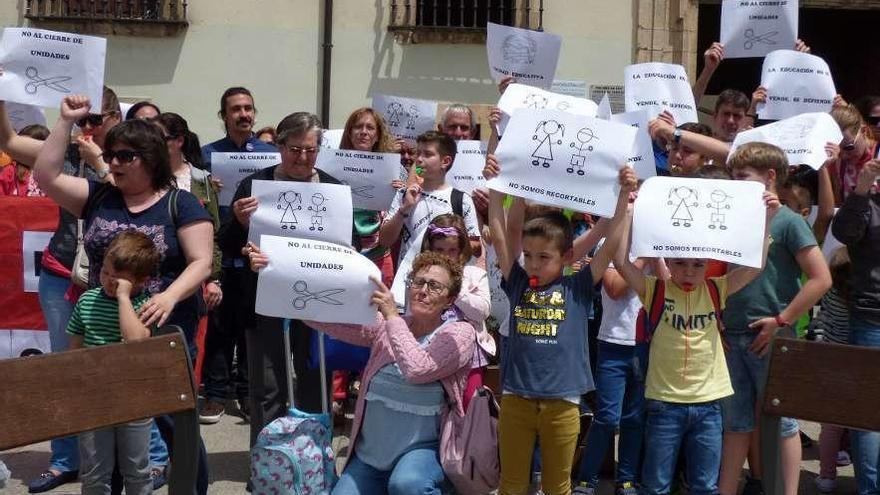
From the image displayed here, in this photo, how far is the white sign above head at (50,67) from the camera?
196 inches

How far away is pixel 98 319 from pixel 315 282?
0.84 m

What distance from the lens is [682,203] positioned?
4410mm

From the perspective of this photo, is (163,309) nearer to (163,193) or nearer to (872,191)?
(163,193)

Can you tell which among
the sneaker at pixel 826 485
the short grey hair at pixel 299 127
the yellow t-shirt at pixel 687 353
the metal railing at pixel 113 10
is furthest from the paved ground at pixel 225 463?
the metal railing at pixel 113 10

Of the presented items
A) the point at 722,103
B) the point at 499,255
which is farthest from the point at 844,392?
the point at 722,103

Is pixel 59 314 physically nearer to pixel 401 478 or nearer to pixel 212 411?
pixel 212 411

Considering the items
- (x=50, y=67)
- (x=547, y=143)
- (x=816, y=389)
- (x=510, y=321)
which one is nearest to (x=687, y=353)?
(x=510, y=321)

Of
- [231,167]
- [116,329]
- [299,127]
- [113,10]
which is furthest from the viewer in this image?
Answer: [113,10]

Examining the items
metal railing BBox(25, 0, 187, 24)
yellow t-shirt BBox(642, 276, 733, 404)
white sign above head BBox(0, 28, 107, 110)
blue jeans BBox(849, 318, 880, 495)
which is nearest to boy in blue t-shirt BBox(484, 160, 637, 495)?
yellow t-shirt BBox(642, 276, 733, 404)

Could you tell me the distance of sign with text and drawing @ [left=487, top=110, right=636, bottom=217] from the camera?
4.47 m

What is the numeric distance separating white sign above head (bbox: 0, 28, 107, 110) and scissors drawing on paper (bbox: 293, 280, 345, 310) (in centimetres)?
132

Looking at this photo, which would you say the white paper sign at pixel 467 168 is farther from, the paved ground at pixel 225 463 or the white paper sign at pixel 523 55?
the paved ground at pixel 225 463

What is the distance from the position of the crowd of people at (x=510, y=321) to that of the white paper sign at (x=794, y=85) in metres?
1.31

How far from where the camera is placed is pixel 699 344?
176 inches
